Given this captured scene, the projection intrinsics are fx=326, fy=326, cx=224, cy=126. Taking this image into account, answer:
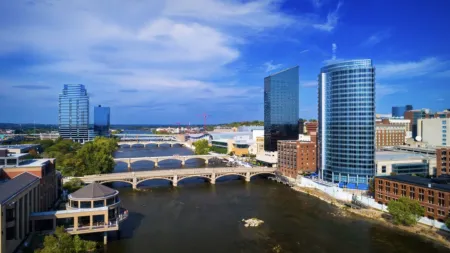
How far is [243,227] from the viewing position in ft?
120

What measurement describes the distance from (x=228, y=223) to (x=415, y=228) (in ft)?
65.2

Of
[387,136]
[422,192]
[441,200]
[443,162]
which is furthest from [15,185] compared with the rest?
[387,136]

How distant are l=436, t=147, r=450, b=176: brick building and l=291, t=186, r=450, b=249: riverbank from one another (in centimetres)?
1786

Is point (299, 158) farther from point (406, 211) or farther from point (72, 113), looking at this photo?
point (72, 113)

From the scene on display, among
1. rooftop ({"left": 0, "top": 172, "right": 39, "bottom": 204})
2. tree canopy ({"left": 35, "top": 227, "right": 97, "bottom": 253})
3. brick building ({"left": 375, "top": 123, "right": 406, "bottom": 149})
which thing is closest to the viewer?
tree canopy ({"left": 35, "top": 227, "right": 97, "bottom": 253})

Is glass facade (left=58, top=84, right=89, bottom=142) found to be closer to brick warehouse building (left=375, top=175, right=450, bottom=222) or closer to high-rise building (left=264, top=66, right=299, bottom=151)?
high-rise building (left=264, top=66, right=299, bottom=151)

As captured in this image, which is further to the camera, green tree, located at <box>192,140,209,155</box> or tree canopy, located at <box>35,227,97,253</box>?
green tree, located at <box>192,140,209,155</box>

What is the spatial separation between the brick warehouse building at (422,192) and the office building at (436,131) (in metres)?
45.7

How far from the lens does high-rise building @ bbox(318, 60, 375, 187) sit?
2021 inches

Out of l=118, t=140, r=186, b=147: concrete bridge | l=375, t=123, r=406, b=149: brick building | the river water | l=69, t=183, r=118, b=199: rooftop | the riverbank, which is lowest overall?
the river water

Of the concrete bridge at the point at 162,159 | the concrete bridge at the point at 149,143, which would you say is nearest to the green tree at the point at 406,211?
the concrete bridge at the point at 162,159

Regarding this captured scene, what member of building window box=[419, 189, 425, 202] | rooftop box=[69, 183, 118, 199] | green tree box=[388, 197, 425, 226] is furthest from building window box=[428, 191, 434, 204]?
rooftop box=[69, 183, 118, 199]

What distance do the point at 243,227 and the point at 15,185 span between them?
893 inches

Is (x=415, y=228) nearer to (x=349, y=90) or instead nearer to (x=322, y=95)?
Answer: (x=349, y=90)
